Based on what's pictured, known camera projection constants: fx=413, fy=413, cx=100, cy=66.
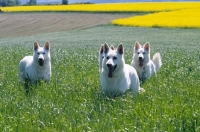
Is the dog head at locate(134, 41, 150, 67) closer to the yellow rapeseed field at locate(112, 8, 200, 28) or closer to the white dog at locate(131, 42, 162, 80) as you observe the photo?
the white dog at locate(131, 42, 162, 80)

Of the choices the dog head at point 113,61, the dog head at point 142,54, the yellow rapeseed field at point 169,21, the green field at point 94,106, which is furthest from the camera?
the yellow rapeseed field at point 169,21

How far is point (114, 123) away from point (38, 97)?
289 centimetres

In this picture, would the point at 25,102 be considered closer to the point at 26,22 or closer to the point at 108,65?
the point at 108,65

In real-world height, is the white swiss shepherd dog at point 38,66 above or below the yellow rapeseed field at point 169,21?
above

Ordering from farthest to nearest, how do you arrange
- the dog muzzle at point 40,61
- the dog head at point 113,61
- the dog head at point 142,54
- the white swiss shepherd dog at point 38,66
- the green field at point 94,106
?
the dog head at point 142,54 < the white swiss shepherd dog at point 38,66 < the dog muzzle at point 40,61 < the dog head at point 113,61 < the green field at point 94,106

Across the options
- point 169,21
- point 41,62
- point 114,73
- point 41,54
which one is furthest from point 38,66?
point 169,21

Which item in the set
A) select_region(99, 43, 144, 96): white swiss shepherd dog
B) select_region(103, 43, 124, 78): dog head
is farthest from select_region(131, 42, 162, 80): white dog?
select_region(103, 43, 124, 78): dog head

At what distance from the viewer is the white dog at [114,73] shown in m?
9.45

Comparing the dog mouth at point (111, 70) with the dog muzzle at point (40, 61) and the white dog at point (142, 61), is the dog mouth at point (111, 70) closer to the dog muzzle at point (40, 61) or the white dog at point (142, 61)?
the dog muzzle at point (40, 61)

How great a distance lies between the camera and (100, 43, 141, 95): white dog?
9445 mm

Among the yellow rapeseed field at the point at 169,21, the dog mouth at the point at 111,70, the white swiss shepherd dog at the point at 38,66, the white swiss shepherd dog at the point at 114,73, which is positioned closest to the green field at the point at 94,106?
the white swiss shepherd dog at the point at 114,73

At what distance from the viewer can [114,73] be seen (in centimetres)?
962

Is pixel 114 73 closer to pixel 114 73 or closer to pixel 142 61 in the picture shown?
pixel 114 73

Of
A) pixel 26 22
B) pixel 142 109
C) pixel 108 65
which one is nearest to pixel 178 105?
pixel 142 109
